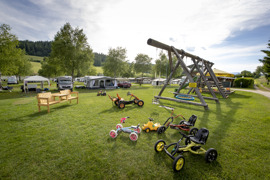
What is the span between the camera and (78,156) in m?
3.30

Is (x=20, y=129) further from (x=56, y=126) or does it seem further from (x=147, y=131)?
(x=147, y=131)

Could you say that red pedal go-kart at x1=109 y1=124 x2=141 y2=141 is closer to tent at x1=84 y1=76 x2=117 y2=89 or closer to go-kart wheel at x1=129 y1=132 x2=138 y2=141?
go-kart wheel at x1=129 y1=132 x2=138 y2=141

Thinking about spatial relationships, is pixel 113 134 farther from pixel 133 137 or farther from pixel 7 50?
pixel 7 50

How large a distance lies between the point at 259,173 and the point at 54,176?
5.24 meters

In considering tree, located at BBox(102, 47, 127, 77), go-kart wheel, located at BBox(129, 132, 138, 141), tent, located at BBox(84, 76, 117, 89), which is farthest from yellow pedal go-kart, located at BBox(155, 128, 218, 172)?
tree, located at BBox(102, 47, 127, 77)

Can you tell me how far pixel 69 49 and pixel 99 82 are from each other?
9689mm

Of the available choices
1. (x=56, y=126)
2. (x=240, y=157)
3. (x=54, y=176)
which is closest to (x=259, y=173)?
(x=240, y=157)

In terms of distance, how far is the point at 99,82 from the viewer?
83.0ft

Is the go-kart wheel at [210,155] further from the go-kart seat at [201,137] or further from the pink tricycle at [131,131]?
the pink tricycle at [131,131]

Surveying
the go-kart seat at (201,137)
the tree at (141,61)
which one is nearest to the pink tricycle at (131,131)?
the go-kart seat at (201,137)

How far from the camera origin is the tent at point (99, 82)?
24375 mm

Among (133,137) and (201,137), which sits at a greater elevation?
(201,137)

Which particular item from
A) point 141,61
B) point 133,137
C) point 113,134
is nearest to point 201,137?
point 133,137

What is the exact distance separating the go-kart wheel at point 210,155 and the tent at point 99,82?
23.7 m
